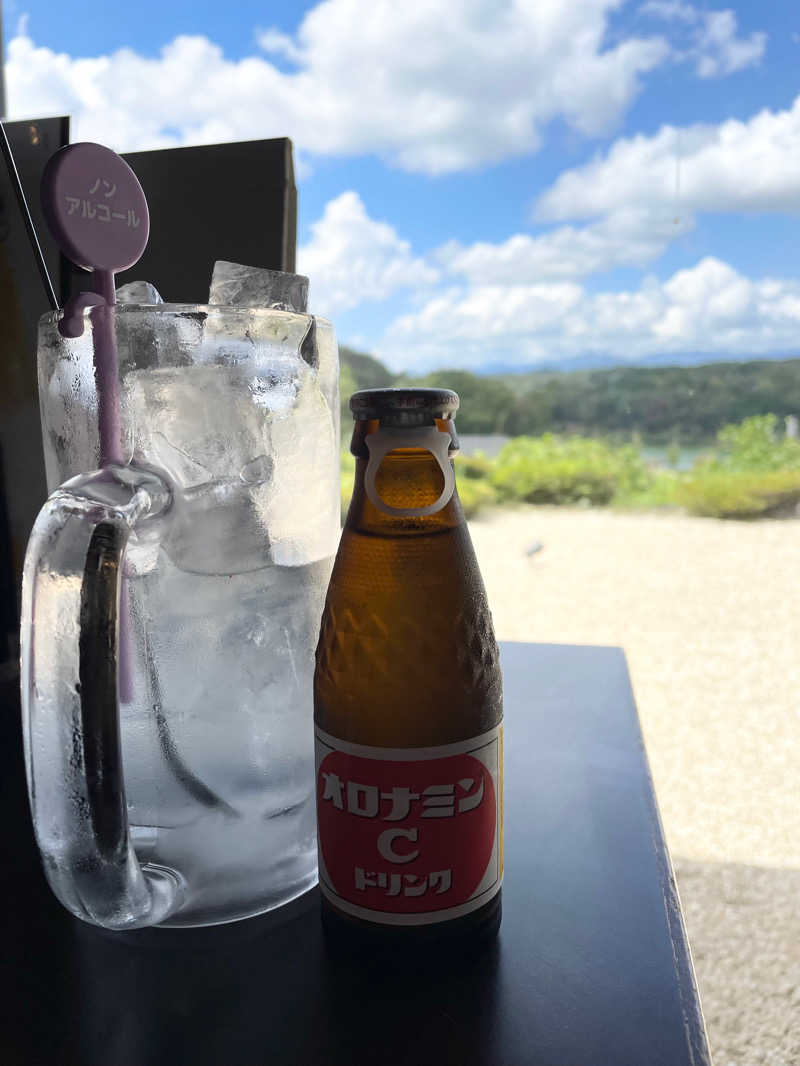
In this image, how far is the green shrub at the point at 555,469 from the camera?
5.62 metres

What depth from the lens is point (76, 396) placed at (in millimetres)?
356

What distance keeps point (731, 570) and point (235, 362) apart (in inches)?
172

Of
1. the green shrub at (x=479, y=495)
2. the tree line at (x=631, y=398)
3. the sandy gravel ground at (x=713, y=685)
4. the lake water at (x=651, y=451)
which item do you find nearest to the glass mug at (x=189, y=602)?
the sandy gravel ground at (x=713, y=685)

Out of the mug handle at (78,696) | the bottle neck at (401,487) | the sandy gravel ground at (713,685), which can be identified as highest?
the bottle neck at (401,487)

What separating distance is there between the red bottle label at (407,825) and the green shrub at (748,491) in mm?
5261

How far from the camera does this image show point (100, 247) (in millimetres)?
338

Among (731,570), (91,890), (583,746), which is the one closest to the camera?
(91,890)

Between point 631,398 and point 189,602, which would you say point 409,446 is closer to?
point 189,602

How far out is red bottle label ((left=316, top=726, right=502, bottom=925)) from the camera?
0.33 metres

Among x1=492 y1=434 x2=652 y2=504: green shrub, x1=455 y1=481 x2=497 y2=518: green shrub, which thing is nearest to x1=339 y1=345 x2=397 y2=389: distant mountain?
x1=455 y1=481 x2=497 y2=518: green shrub

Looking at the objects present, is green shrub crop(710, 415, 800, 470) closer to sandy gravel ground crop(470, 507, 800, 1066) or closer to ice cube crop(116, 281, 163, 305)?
sandy gravel ground crop(470, 507, 800, 1066)

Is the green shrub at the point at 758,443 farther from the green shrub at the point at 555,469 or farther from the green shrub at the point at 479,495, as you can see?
the green shrub at the point at 479,495

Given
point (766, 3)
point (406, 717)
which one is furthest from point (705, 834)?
point (766, 3)

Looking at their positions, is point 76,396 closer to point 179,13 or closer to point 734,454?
point 734,454
